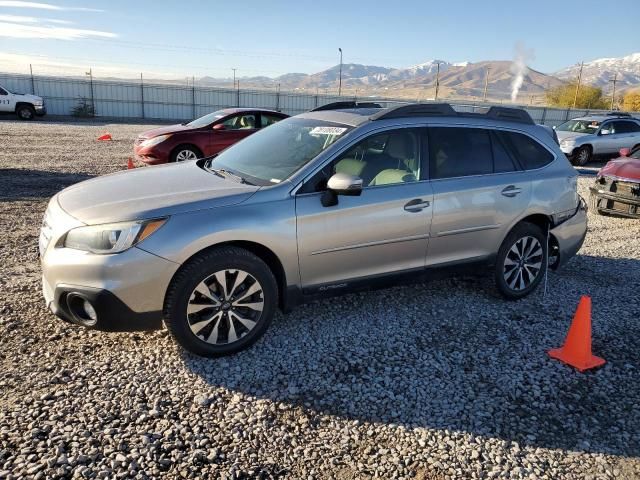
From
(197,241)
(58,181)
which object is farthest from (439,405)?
(58,181)

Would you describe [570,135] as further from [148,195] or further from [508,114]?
[148,195]

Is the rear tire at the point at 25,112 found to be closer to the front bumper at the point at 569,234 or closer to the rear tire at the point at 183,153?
the rear tire at the point at 183,153

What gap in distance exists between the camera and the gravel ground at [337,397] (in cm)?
283

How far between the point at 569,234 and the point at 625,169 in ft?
15.5

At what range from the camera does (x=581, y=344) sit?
13.3ft

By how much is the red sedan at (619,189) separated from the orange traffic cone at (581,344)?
5822 millimetres

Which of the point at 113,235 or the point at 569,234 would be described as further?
the point at 569,234

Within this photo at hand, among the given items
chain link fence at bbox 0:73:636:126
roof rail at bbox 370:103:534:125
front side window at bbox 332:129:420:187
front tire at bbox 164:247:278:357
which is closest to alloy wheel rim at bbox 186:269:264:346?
front tire at bbox 164:247:278:357

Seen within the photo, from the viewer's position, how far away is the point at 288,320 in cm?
448

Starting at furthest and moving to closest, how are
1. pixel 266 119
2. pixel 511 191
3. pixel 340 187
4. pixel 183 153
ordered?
1. pixel 266 119
2. pixel 183 153
3. pixel 511 191
4. pixel 340 187

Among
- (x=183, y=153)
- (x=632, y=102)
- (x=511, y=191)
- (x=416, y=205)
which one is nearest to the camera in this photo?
(x=416, y=205)

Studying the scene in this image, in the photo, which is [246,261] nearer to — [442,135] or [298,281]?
[298,281]

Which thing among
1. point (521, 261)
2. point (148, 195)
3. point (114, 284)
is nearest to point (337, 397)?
point (114, 284)

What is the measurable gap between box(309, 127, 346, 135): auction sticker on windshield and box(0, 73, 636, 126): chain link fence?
24.2 metres
